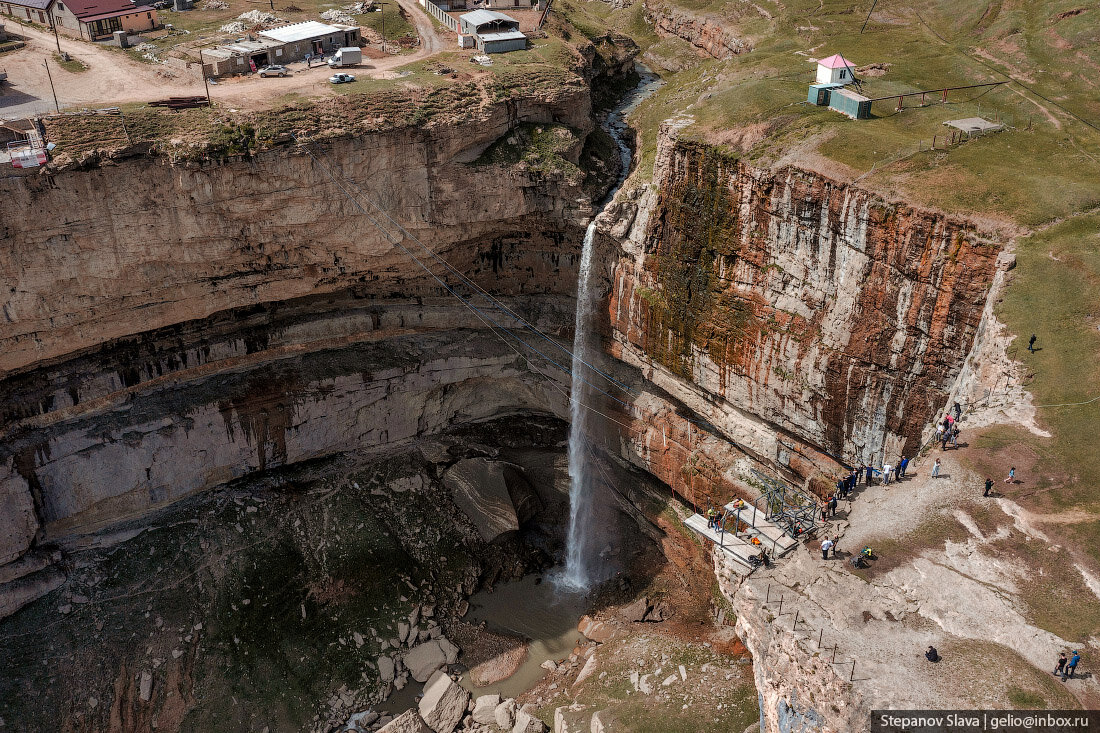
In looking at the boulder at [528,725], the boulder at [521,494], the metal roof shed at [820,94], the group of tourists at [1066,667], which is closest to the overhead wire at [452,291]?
the boulder at [521,494]

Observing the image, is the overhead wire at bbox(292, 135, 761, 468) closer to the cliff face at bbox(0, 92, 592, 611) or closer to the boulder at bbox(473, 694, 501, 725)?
the cliff face at bbox(0, 92, 592, 611)

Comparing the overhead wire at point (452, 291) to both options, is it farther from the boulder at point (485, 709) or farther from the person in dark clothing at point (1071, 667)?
the person in dark clothing at point (1071, 667)

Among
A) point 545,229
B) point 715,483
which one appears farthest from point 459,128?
point 715,483

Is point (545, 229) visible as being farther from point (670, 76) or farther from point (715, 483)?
point (670, 76)

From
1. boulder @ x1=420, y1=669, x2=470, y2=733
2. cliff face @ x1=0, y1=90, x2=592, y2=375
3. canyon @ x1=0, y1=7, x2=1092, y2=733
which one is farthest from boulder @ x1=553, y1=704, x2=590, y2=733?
cliff face @ x1=0, y1=90, x2=592, y2=375

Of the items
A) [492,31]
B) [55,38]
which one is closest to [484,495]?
[492,31]
